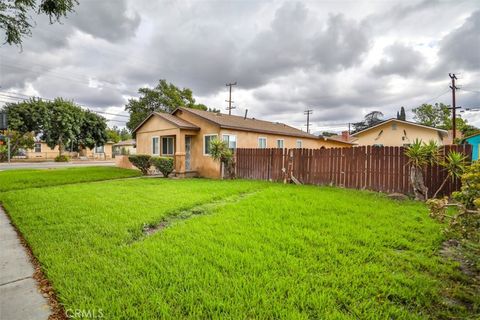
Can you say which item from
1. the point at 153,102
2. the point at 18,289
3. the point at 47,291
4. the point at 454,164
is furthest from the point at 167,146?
the point at 153,102

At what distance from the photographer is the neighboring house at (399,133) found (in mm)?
19953

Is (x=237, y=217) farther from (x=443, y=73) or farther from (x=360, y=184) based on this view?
(x=443, y=73)

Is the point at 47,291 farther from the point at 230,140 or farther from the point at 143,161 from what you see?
the point at 143,161

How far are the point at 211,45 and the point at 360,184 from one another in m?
10.9

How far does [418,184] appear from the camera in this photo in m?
7.50

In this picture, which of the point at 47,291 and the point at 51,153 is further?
the point at 51,153

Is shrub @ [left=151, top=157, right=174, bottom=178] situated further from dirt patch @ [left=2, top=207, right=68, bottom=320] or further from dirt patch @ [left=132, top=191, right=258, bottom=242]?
dirt patch @ [left=2, top=207, right=68, bottom=320]

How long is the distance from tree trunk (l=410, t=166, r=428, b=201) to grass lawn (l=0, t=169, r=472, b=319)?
2.15 m

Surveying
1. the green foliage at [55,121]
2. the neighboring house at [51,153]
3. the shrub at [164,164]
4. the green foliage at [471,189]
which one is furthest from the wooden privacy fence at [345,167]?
the neighboring house at [51,153]

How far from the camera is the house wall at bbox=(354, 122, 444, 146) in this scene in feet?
65.6

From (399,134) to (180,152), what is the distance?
1909 centimetres

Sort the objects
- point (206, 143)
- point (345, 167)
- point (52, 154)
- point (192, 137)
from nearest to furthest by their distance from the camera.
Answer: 1. point (345, 167)
2. point (206, 143)
3. point (192, 137)
4. point (52, 154)

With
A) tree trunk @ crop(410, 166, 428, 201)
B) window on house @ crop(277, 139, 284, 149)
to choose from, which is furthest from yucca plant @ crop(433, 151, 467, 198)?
window on house @ crop(277, 139, 284, 149)

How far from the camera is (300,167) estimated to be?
1091 centimetres
